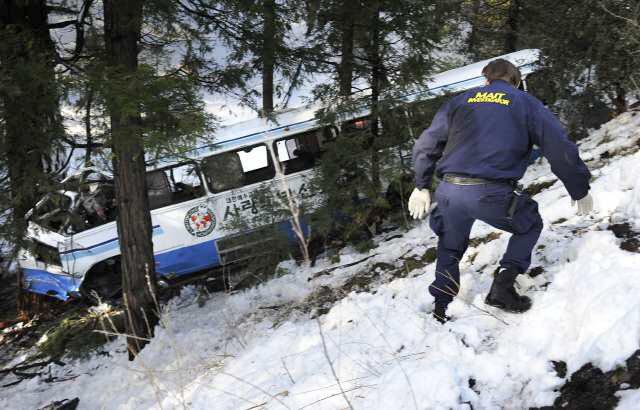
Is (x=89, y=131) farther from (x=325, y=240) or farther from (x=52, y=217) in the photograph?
(x=325, y=240)

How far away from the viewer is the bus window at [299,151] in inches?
324

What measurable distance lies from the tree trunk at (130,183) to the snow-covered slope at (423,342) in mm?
478

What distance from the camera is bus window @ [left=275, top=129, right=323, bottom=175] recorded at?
8227 mm

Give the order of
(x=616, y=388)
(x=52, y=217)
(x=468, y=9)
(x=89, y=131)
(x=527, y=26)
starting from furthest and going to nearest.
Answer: (x=468, y=9) < (x=527, y=26) < (x=52, y=217) < (x=89, y=131) < (x=616, y=388)

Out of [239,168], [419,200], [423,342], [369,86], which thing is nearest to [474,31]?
[369,86]

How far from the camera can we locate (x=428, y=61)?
6668mm

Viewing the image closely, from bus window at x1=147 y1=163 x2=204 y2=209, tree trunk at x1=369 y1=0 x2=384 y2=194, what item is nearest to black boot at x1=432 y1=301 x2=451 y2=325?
tree trunk at x1=369 y1=0 x2=384 y2=194

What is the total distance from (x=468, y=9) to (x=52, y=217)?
37.6 feet

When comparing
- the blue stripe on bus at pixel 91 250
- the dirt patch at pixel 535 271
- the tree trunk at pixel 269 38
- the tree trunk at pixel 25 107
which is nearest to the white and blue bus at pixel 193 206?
the blue stripe on bus at pixel 91 250

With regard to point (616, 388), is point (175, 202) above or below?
above

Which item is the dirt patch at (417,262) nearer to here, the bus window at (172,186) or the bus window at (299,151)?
the bus window at (299,151)

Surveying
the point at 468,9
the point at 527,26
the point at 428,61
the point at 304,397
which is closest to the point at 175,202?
the point at 428,61

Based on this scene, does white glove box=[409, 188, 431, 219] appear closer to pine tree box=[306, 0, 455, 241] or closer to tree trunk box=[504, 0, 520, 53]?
pine tree box=[306, 0, 455, 241]

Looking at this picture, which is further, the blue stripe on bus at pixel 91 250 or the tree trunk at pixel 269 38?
the blue stripe on bus at pixel 91 250
